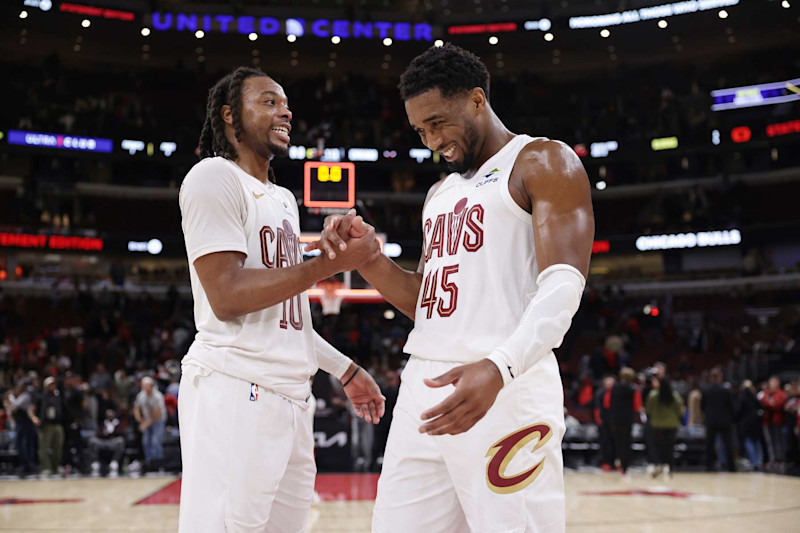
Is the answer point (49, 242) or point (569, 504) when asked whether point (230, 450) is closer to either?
point (569, 504)

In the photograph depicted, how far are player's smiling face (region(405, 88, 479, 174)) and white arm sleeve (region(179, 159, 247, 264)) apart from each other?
75 cm

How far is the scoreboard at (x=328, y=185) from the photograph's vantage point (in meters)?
12.5

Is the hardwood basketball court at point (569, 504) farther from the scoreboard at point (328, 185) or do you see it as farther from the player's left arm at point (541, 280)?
the player's left arm at point (541, 280)

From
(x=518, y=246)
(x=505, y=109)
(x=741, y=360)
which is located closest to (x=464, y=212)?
(x=518, y=246)

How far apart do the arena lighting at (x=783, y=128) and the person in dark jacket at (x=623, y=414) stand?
16.6 meters

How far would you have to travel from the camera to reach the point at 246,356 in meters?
3.07

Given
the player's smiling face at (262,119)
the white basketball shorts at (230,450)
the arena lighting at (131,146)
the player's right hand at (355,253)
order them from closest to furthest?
the white basketball shorts at (230,450)
the player's right hand at (355,253)
the player's smiling face at (262,119)
the arena lighting at (131,146)

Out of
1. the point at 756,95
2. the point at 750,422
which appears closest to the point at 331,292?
the point at 750,422

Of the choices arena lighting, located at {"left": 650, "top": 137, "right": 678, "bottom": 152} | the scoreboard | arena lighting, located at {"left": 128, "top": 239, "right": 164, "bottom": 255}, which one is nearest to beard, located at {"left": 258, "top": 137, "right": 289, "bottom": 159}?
the scoreboard

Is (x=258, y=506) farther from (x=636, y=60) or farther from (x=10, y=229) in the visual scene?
(x=636, y=60)

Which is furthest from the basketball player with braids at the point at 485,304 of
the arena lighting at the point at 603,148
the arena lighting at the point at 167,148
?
the arena lighting at the point at 603,148

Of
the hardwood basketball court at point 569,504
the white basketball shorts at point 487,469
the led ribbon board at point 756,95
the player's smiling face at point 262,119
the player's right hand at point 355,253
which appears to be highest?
the led ribbon board at point 756,95

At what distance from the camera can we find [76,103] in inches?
1091

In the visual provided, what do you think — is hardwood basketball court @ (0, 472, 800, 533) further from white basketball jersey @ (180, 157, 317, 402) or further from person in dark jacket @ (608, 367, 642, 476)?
white basketball jersey @ (180, 157, 317, 402)
